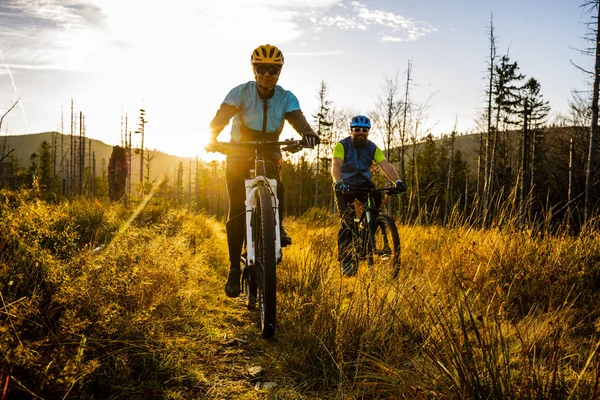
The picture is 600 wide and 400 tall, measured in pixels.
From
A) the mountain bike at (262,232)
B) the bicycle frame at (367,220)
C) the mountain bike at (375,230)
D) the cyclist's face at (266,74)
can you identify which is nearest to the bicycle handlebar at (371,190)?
the mountain bike at (375,230)

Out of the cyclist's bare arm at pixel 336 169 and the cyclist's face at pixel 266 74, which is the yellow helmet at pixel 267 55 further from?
the cyclist's bare arm at pixel 336 169

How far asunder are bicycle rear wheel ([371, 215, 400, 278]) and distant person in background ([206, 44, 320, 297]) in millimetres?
1676

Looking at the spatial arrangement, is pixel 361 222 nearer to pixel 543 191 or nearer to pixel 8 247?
pixel 8 247

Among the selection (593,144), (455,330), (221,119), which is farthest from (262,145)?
(593,144)

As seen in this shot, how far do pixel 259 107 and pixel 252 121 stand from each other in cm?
15

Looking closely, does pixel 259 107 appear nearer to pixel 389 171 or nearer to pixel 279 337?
pixel 279 337

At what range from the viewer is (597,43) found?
16.9 metres

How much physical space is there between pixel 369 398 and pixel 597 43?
2140cm

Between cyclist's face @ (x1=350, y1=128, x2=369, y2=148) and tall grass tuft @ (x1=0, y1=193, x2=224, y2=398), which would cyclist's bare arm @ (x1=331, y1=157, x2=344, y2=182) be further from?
tall grass tuft @ (x1=0, y1=193, x2=224, y2=398)

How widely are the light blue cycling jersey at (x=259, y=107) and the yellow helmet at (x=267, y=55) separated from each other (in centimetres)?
27

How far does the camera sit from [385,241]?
4.95 m

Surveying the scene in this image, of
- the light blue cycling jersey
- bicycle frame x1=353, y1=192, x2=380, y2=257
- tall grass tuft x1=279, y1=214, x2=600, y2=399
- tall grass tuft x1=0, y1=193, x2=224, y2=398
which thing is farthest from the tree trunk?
tall grass tuft x1=0, y1=193, x2=224, y2=398

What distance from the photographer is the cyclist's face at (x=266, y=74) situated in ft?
11.9

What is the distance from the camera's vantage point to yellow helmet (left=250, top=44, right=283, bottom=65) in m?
3.61
